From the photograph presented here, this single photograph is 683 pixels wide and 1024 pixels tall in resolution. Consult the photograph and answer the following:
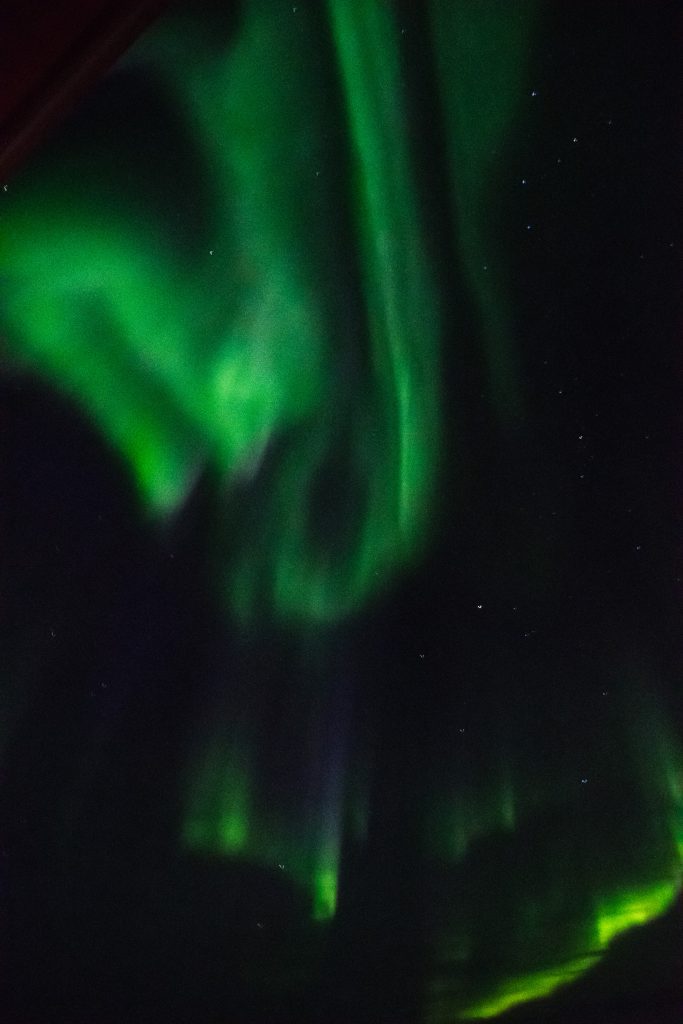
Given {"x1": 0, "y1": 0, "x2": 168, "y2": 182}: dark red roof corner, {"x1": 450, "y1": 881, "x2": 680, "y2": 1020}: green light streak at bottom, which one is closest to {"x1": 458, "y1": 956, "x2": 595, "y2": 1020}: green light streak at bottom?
{"x1": 450, "y1": 881, "x2": 680, "y2": 1020}: green light streak at bottom

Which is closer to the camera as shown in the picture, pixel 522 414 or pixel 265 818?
pixel 522 414

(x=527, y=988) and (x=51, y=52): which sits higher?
(x=51, y=52)

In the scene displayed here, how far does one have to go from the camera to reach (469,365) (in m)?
1.06

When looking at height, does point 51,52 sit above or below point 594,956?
above

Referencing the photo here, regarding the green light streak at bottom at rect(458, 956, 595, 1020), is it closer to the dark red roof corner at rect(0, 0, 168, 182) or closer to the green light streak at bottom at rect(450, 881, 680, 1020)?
the green light streak at bottom at rect(450, 881, 680, 1020)

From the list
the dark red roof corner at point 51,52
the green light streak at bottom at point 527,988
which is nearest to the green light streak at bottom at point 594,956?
the green light streak at bottom at point 527,988

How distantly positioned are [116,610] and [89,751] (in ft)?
0.47

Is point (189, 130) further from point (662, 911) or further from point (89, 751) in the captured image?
point (662, 911)

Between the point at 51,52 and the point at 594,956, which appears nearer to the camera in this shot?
the point at 51,52

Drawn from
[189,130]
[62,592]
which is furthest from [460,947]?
[189,130]

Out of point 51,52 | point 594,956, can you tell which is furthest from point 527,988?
point 51,52

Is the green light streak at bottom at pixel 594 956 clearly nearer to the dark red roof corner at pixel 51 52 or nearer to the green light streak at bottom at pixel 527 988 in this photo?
the green light streak at bottom at pixel 527 988

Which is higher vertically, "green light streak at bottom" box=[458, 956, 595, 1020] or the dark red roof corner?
the dark red roof corner

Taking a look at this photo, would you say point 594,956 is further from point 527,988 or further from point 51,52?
point 51,52
